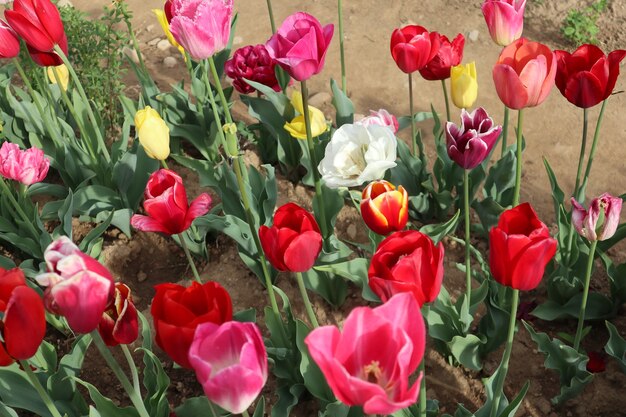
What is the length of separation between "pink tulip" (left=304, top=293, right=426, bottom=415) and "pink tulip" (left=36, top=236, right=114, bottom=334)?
40 cm

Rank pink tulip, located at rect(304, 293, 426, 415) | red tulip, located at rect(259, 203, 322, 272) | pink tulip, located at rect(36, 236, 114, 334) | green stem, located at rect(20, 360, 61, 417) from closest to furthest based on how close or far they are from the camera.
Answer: pink tulip, located at rect(304, 293, 426, 415) < pink tulip, located at rect(36, 236, 114, 334) < green stem, located at rect(20, 360, 61, 417) < red tulip, located at rect(259, 203, 322, 272)

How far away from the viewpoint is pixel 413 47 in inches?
89.8

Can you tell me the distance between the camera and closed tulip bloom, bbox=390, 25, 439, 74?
2.29 metres

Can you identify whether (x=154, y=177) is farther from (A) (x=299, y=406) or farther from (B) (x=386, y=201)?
(A) (x=299, y=406)

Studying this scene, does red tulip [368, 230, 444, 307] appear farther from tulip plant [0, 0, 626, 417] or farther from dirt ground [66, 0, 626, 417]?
dirt ground [66, 0, 626, 417]

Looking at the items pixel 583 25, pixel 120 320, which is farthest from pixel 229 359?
pixel 583 25

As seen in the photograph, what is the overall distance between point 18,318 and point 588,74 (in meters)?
1.55

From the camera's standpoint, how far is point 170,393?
2.41 metres

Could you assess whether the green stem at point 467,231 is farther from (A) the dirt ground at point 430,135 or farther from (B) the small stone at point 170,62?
(B) the small stone at point 170,62

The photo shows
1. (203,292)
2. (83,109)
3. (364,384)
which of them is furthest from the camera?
(83,109)

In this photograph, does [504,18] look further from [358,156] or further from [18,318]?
[18,318]

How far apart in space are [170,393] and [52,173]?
4.51 feet

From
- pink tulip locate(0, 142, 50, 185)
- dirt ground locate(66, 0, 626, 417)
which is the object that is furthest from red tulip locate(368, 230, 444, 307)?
pink tulip locate(0, 142, 50, 185)

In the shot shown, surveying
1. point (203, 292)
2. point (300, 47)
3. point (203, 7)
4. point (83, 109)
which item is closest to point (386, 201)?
point (300, 47)
